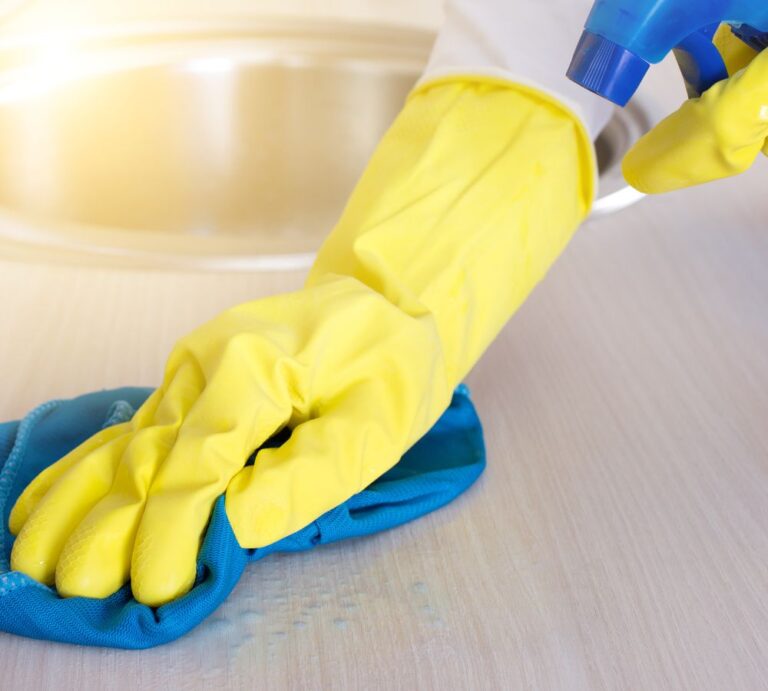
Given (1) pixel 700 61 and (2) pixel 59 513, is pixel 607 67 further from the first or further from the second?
(2) pixel 59 513

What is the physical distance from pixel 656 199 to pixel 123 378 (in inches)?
18.2

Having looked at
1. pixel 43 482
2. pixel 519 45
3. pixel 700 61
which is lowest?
pixel 43 482

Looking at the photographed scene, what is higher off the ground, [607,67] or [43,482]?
[607,67]

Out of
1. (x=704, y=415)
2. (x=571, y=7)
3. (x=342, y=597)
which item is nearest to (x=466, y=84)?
(x=571, y=7)

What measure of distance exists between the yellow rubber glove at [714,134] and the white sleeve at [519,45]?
0.41ft

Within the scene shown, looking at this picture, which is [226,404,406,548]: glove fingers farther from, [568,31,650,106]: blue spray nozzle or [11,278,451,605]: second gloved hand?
[568,31,650,106]: blue spray nozzle

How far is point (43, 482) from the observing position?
18.9 inches

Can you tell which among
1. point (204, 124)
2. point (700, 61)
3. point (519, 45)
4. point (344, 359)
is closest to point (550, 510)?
point (344, 359)

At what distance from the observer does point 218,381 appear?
474mm

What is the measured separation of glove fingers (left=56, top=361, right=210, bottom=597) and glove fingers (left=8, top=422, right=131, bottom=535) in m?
0.03

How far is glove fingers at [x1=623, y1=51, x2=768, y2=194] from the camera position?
47 centimetres

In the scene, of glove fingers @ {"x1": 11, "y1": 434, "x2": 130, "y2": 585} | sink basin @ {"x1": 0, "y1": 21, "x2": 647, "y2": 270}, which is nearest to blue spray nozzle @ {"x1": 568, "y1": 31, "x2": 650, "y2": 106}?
glove fingers @ {"x1": 11, "y1": 434, "x2": 130, "y2": 585}

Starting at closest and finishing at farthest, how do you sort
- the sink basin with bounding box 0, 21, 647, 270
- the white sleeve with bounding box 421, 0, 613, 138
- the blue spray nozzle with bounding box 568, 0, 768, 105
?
the blue spray nozzle with bounding box 568, 0, 768, 105
the white sleeve with bounding box 421, 0, 613, 138
the sink basin with bounding box 0, 21, 647, 270

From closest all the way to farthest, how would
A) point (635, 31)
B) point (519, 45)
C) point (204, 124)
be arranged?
1. point (635, 31)
2. point (519, 45)
3. point (204, 124)
